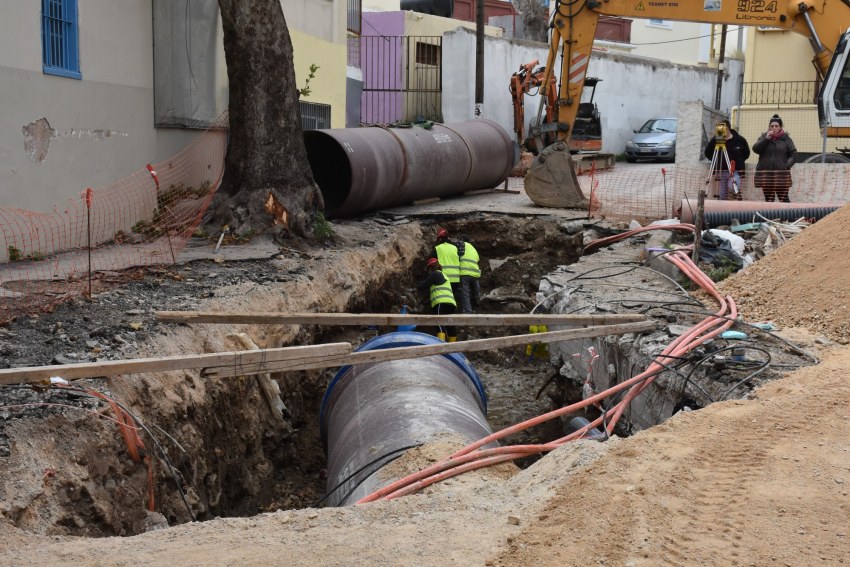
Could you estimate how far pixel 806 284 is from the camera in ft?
27.5

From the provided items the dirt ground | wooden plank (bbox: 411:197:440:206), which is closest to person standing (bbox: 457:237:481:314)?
wooden plank (bbox: 411:197:440:206)

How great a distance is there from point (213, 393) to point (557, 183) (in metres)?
9.69

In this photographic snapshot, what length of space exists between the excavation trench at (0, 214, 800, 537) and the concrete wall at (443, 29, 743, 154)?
43.2ft

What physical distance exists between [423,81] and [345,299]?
1742cm

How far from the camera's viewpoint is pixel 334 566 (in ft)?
12.4

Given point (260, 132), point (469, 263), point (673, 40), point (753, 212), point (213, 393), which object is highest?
point (673, 40)

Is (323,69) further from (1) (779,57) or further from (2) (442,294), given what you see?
(1) (779,57)

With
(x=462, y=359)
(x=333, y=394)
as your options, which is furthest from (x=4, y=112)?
(x=462, y=359)

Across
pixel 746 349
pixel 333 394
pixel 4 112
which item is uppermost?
pixel 4 112

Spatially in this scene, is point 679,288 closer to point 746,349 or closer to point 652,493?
point 746,349

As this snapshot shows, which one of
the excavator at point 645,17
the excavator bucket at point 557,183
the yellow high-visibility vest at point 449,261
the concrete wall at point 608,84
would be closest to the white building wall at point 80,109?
the yellow high-visibility vest at point 449,261

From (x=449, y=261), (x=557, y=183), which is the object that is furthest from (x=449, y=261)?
(x=557, y=183)

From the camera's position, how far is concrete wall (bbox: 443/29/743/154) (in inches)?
999

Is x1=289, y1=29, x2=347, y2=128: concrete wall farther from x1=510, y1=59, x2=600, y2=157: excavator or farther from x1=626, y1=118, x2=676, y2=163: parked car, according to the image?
x1=626, y1=118, x2=676, y2=163: parked car
